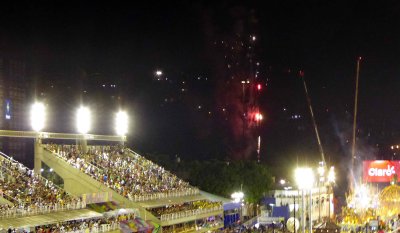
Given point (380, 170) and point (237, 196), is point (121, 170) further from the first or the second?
point (380, 170)

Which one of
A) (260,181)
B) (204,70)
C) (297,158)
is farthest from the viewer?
(204,70)

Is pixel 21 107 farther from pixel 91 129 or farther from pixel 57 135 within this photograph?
pixel 91 129

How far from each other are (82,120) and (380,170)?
3101cm

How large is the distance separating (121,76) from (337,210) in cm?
3749

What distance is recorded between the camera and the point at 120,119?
160ft

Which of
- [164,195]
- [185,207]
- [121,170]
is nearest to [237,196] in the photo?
[185,207]

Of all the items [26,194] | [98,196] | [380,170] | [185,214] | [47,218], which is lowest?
[185,214]

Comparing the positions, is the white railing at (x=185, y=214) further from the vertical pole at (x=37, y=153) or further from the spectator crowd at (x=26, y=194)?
the vertical pole at (x=37, y=153)

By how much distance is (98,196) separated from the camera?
1320 inches

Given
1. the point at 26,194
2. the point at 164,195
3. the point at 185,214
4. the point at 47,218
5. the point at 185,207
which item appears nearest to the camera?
the point at 47,218

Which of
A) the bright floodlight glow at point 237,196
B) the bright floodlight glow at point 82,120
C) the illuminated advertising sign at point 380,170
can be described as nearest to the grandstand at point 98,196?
the bright floodlight glow at point 82,120

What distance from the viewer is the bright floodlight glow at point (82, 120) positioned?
4144cm

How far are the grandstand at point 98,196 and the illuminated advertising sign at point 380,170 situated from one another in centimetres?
2051

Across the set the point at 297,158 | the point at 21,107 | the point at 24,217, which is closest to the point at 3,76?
the point at 21,107
